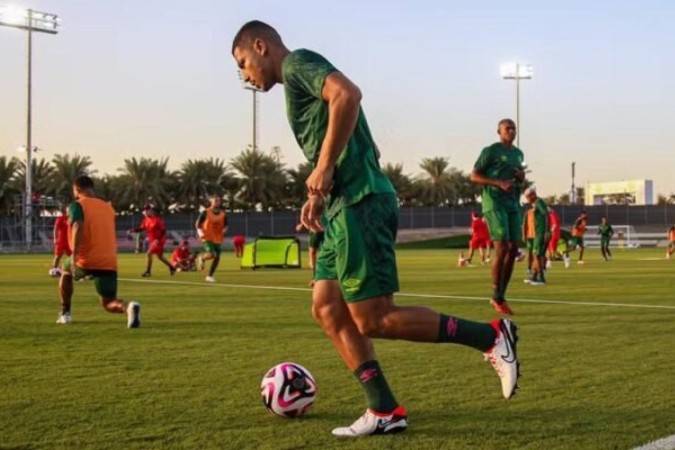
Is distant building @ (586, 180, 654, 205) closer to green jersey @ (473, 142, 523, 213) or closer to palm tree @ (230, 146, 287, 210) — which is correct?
palm tree @ (230, 146, 287, 210)

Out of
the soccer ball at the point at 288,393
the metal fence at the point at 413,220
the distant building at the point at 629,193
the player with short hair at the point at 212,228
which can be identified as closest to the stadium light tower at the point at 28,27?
the metal fence at the point at 413,220

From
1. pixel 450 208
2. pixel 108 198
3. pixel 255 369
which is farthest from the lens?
pixel 108 198

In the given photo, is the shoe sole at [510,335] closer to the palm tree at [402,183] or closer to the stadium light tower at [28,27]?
the stadium light tower at [28,27]

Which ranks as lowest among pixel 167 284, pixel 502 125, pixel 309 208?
pixel 167 284

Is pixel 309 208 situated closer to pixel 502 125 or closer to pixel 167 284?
pixel 502 125

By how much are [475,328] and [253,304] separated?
848 centimetres

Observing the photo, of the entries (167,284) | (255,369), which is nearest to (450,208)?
(167,284)

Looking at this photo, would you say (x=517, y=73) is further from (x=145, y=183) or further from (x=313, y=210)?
(x=313, y=210)

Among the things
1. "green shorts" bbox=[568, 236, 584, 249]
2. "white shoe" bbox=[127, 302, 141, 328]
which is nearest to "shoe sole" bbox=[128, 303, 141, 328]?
"white shoe" bbox=[127, 302, 141, 328]

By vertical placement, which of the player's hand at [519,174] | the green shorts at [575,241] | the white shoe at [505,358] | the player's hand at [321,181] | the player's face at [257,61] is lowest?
the white shoe at [505,358]

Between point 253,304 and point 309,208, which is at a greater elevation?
point 309,208

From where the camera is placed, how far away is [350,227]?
14.2 ft

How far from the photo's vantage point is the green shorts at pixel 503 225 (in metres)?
10.5

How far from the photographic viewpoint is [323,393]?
18.3ft
